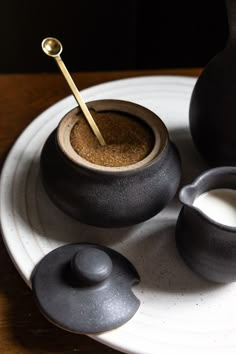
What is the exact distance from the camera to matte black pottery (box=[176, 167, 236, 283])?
0.60 metres

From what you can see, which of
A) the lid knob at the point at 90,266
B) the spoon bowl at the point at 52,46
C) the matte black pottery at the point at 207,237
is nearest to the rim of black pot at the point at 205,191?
the matte black pottery at the point at 207,237

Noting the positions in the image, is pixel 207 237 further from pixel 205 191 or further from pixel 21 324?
pixel 21 324

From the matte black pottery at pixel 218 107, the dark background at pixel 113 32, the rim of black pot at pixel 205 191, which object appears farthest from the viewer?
the dark background at pixel 113 32

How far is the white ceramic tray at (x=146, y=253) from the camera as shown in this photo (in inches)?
23.8

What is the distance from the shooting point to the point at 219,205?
0.65 m

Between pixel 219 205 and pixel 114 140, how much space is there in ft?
0.51

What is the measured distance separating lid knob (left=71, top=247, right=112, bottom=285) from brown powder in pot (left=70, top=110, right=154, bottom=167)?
109mm

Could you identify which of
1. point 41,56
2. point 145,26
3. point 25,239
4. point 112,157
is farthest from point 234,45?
point 41,56

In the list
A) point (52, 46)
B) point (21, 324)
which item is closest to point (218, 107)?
point (52, 46)

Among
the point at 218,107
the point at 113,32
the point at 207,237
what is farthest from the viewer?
the point at 113,32

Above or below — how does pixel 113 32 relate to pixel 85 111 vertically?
below

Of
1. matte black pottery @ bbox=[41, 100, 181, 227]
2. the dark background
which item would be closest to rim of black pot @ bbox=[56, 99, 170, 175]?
matte black pottery @ bbox=[41, 100, 181, 227]

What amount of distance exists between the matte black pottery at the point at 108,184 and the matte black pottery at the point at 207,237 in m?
0.05

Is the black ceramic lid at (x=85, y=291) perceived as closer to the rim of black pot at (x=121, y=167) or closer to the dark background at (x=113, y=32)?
the rim of black pot at (x=121, y=167)
